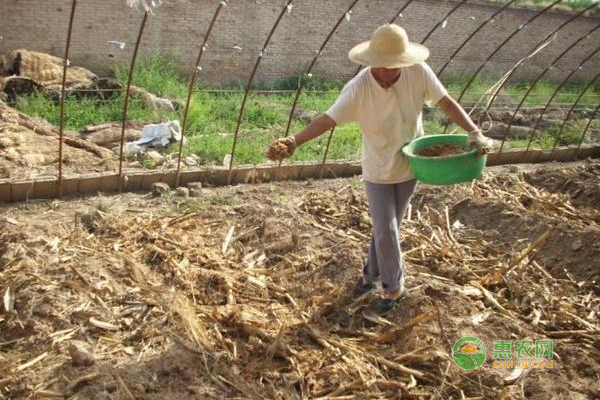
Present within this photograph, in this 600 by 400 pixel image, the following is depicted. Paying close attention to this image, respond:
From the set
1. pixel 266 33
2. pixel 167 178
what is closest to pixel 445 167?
pixel 167 178

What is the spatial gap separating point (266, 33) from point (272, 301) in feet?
40.8

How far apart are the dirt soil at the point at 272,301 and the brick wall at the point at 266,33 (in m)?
7.05

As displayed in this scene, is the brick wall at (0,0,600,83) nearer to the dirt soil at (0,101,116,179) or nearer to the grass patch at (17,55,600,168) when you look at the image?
the grass patch at (17,55,600,168)

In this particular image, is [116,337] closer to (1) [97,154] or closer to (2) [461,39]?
(1) [97,154]

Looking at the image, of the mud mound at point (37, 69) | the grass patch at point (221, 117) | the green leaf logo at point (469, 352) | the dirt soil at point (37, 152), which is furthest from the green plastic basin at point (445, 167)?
the mud mound at point (37, 69)

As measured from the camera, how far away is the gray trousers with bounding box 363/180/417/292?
342 cm

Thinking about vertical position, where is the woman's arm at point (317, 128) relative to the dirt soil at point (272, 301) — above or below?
above

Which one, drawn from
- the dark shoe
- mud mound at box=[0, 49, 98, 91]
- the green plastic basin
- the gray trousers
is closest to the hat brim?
the green plastic basin

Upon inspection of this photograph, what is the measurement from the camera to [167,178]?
5.83 m

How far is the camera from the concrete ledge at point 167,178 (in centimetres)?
512

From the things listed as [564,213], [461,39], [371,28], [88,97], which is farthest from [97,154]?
[461,39]

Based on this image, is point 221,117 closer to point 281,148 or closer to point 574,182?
point 574,182

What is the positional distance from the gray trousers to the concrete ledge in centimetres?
286

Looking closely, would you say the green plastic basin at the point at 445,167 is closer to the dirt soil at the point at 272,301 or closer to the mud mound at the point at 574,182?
the dirt soil at the point at 272,301
